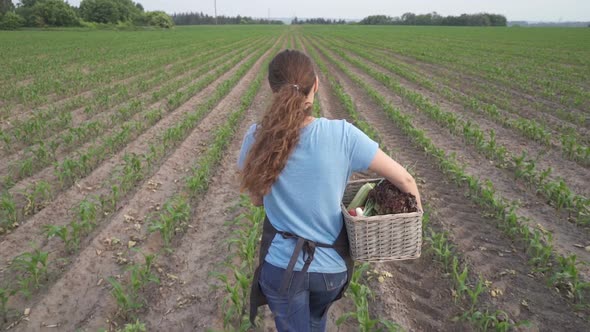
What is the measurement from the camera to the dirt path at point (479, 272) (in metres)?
3.60

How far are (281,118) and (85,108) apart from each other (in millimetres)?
10237

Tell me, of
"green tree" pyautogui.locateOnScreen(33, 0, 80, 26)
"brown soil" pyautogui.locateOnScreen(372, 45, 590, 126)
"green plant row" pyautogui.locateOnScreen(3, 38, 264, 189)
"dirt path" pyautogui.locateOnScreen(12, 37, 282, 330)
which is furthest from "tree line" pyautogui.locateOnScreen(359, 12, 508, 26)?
"dirt path" pyautogui.locateOnScreen(12, 37, 282, 330)

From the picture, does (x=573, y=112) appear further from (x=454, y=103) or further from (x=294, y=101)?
(x=294, y=101)

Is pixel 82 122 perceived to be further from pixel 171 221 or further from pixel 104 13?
pixel 104 13

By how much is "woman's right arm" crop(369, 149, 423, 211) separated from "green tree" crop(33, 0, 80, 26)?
81.7m

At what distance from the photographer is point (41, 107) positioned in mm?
11094

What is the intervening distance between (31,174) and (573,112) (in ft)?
41.2

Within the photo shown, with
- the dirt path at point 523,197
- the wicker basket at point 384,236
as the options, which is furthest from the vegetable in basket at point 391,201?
the dirt path at point 523,197

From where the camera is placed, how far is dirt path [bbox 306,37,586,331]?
360 cm

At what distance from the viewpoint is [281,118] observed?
1676 mm

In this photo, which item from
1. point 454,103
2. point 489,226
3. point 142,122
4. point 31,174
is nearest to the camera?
point 489,226

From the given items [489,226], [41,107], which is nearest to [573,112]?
[489,226]

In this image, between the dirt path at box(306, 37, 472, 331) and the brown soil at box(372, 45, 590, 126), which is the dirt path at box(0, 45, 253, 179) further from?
the brown soil at box(372, 45, 590, 126)

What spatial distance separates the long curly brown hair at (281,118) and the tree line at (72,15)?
76569 mm
